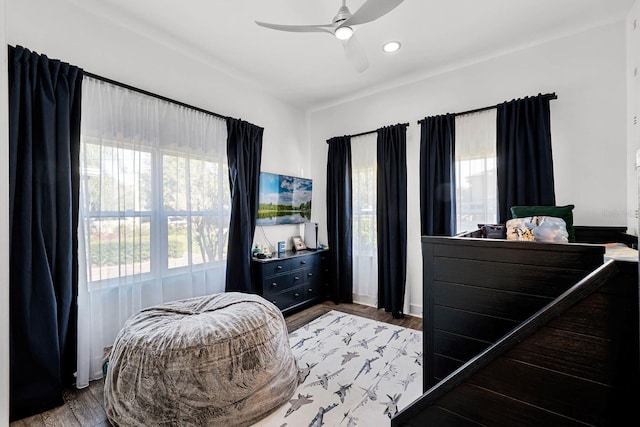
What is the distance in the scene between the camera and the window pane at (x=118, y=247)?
2.10 m

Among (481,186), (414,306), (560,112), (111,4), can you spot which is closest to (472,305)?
(481,186)

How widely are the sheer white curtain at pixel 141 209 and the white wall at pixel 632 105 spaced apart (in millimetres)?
3649

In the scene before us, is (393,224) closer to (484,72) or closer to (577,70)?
(484,72)

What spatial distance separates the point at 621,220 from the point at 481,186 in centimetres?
108

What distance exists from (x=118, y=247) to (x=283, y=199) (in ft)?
6.55

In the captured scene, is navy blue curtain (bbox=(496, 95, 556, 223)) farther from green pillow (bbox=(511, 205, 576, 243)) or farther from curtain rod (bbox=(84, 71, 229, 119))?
curtain rod (bbox=(84, 71, 229, 119))

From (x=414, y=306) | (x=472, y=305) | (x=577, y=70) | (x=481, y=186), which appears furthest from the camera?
(x=414, y=306)

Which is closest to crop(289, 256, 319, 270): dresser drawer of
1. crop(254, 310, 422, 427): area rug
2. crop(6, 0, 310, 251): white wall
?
crop(6, 0, 310, 251): white wall

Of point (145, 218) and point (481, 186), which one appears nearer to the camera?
point (145, 218)

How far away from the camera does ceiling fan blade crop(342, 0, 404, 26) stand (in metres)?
1.63

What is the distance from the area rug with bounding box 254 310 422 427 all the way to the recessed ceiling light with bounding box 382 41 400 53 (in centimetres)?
294

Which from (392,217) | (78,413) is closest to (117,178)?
(78,413)

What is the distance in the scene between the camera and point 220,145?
2.98 metres

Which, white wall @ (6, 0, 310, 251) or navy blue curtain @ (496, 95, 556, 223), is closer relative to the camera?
white wall @ (6, 0, 310, 251)
